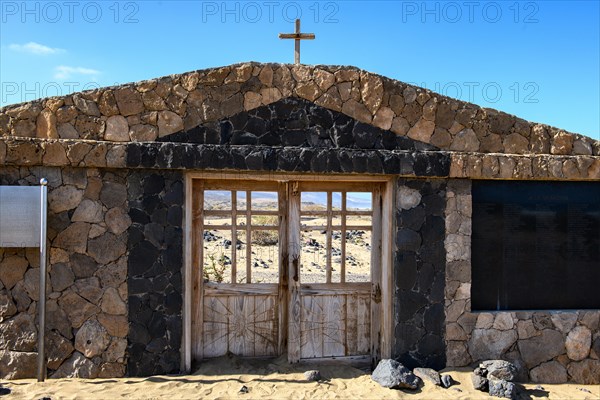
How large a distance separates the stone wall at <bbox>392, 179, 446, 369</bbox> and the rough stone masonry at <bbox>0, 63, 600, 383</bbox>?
17mm

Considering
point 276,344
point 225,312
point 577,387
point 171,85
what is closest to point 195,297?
point 225,312

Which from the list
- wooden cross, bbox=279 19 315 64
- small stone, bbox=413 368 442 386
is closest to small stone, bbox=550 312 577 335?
small stone, bbox=413 368 442 386

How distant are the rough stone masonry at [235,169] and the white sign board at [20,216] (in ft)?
0.72

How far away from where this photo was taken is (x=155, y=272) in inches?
181

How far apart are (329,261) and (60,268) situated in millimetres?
3085

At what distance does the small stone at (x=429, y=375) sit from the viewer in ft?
15.0

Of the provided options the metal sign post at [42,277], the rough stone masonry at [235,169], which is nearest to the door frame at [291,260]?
the rough stone masonry at [235,169]

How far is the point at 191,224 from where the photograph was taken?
4754 mm

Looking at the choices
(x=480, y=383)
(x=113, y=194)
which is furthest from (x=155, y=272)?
(x=480, y=383)

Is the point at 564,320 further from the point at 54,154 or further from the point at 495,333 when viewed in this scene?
the point at 54,154

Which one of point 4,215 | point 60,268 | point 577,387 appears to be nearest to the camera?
point 4,215

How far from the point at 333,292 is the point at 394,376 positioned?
118 centimetres

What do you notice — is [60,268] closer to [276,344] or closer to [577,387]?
[276,344]

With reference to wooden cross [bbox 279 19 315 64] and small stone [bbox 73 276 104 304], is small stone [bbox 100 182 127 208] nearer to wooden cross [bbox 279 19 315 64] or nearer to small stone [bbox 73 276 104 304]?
small stone [bbox 73 276 104 304]
